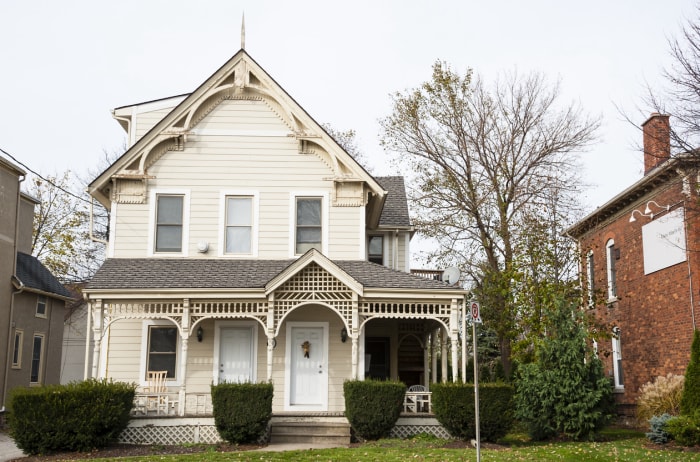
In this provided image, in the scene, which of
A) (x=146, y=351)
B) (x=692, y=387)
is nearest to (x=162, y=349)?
(x=146, y=351)

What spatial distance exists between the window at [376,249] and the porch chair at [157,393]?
289 inches

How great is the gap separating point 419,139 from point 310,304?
11.9m

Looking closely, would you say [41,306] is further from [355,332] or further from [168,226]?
[355,332]

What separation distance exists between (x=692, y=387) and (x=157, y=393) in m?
11.5

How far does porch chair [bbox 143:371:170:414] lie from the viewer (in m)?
16.5

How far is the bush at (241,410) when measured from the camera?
15.2m

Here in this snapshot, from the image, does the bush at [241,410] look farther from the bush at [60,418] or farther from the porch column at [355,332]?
the porch column at [355,332]

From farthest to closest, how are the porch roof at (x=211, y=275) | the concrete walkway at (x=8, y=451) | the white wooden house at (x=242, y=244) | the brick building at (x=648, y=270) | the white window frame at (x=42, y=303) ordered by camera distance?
the white window frame at (x=42, y=303), the brick building at (x=648, y=270), the white wooden house at (x=242, y=244), the porch roof at (x=211, y=275), the concrete walkway at (x=8, y=451)

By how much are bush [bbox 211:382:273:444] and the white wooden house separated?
1896mm

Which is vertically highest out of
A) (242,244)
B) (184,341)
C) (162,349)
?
(242,244)

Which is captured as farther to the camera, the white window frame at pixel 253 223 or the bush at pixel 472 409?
the white window frame at pixel 253 223

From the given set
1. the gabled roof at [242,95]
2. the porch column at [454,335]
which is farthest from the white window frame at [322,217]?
the porch column at [454,335]

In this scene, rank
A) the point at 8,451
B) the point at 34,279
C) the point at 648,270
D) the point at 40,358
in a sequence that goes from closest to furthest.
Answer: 1. the point at 8,451
2. the point at 648,270
3. the point at 34,279
4. the point at 40,358

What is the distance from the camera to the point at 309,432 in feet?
53.1
